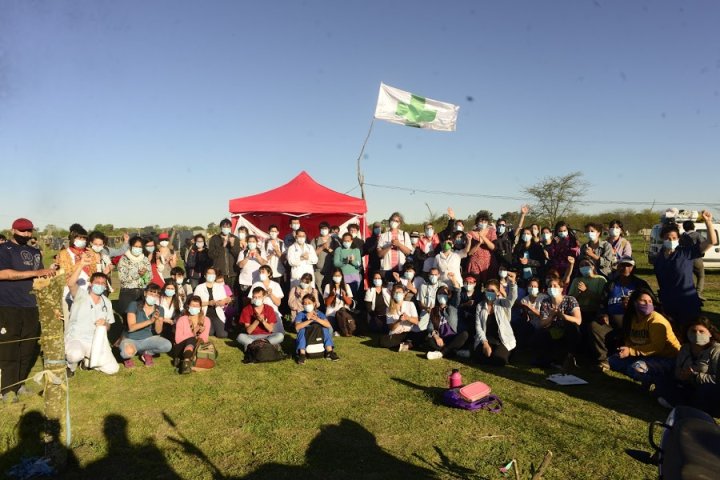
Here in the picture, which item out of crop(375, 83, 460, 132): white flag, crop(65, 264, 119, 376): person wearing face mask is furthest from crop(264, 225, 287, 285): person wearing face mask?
crop(375, 83, 460, 132): white flag

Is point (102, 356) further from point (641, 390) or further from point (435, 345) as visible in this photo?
point (641, 390)

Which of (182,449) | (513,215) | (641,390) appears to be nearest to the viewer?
(182,449)

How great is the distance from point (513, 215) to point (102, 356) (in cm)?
3709

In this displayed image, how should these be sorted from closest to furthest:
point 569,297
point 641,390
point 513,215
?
point 641,390 < point 569,297 < point 513,215

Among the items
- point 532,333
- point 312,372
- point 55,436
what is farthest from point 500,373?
point 55,436

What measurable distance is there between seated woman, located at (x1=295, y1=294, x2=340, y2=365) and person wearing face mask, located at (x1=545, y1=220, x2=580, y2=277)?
413 centimetres

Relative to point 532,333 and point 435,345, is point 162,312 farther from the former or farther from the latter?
point 532,333

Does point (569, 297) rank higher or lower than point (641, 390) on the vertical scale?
higher

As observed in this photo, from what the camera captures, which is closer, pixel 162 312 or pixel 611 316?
pixel 611 316

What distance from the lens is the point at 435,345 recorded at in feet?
24.6

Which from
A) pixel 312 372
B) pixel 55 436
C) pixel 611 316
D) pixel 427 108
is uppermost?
pixel 427 108

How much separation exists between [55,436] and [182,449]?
1.03 meters

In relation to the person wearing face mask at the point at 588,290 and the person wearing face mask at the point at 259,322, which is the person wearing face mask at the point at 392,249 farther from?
the person wearing face mask at the point at 588,290

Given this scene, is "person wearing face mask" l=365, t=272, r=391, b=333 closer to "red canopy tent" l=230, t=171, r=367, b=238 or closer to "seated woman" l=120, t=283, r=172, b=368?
"red canopy tent" l=230, t=171, r=367, b=238
